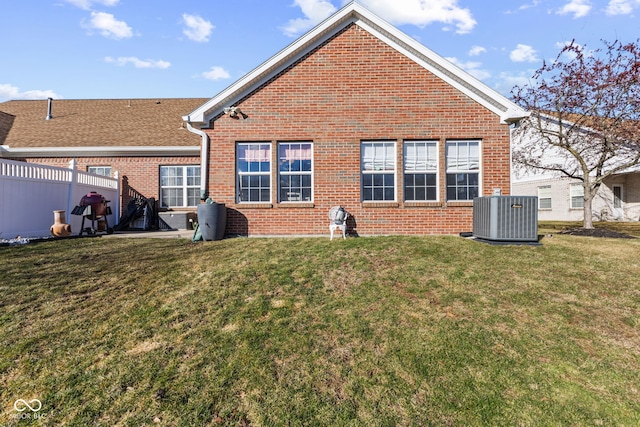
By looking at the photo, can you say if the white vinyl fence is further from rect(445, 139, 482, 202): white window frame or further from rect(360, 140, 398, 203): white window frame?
rect(445, 139, 482, 202): white window frame

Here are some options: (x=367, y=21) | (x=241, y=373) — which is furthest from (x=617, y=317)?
(x=367, y=21)

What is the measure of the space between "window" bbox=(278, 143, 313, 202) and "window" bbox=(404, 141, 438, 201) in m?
2.80

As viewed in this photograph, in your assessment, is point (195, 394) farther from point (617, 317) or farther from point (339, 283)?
point (617, 317)

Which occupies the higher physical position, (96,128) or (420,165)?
(96,128)

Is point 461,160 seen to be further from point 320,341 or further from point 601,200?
point 601,200

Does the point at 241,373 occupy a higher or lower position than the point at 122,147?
lower

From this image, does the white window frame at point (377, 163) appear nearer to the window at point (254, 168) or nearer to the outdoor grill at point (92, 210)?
the window at point (254, 168)

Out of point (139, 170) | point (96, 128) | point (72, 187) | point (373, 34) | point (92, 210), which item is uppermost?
point (373, 34)

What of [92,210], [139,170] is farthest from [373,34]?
[139,170]

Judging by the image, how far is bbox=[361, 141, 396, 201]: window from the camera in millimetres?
9156

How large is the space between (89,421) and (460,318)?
406 cm

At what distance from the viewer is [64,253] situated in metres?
6.90

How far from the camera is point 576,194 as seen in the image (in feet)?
64.9

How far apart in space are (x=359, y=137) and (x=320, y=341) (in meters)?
6.61
